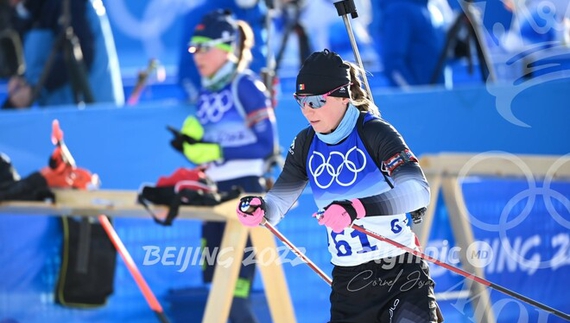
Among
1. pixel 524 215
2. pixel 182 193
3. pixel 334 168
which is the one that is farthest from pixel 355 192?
pixel 524 215

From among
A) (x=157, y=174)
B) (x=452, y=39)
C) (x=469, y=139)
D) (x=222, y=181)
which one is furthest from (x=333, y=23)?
(x=222, y=181)

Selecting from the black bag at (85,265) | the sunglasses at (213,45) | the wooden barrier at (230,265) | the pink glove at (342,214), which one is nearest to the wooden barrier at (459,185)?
the wooden barrier at (230,265)

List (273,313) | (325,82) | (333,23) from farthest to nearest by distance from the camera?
(333,23)
(273,313)
(325,82)

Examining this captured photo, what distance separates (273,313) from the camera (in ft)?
19.4

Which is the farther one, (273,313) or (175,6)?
(175,6)

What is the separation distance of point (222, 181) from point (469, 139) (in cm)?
238

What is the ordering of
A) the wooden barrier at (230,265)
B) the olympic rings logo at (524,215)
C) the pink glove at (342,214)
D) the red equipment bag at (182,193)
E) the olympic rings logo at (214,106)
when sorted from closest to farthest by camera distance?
the pink glove at (342,214)
the wooden barrier at (230,265)
the red equipment bag at (182,193)
the olympic rings logo at (214,106)
the olympic rings logo at (524,215)

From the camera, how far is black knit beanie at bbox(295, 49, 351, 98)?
467 centimetres

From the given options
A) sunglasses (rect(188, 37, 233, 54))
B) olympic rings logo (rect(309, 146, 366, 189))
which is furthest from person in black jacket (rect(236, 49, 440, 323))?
sunglasses (rect(188, 37, 233, 54))

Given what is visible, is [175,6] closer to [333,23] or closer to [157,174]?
[333,23]

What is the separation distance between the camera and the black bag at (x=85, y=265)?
666 centimetres

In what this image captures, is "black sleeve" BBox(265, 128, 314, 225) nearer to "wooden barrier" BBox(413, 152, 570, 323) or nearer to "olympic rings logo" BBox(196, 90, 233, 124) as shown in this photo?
"olympic rings logo" BBox(196, 90, 233, 124)

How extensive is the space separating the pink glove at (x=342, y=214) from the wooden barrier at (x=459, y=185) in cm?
243

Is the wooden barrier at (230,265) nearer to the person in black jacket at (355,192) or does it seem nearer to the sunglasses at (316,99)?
the person in black jacket at (355,192)
